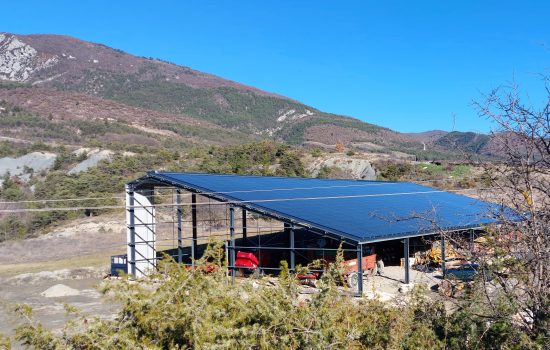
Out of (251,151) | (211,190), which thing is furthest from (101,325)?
(251,151)

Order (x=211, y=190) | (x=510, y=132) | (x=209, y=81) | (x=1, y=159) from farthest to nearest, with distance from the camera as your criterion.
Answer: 1. (x=209, y=81)
2. (x=1, y=159)
3. (x=211, y=190)
4. (x=510, y=132)

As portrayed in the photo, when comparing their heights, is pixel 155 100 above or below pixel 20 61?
below

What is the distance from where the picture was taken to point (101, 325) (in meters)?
5.53

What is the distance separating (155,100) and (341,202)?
4741 inches

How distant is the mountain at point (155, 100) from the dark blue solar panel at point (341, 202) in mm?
63541

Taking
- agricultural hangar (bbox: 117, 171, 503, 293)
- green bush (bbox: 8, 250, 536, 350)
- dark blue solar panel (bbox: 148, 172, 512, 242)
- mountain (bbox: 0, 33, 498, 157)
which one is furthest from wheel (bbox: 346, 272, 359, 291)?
mountain (bbox: 0, 33, 498, 157)

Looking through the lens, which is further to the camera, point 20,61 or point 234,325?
point 20,61

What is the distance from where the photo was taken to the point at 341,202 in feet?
79.8

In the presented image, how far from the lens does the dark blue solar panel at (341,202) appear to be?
19.4 metres

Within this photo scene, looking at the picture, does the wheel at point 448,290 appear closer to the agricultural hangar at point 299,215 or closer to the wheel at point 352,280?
the agricultural hangar at point 299,215

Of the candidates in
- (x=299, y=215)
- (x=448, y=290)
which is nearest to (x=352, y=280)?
(x=299, y=215)

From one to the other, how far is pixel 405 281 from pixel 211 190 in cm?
897

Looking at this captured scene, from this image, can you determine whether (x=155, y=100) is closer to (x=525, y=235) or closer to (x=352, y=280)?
(x=352, y=280)

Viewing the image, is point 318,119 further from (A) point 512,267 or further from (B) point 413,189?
(A) point 512,267
